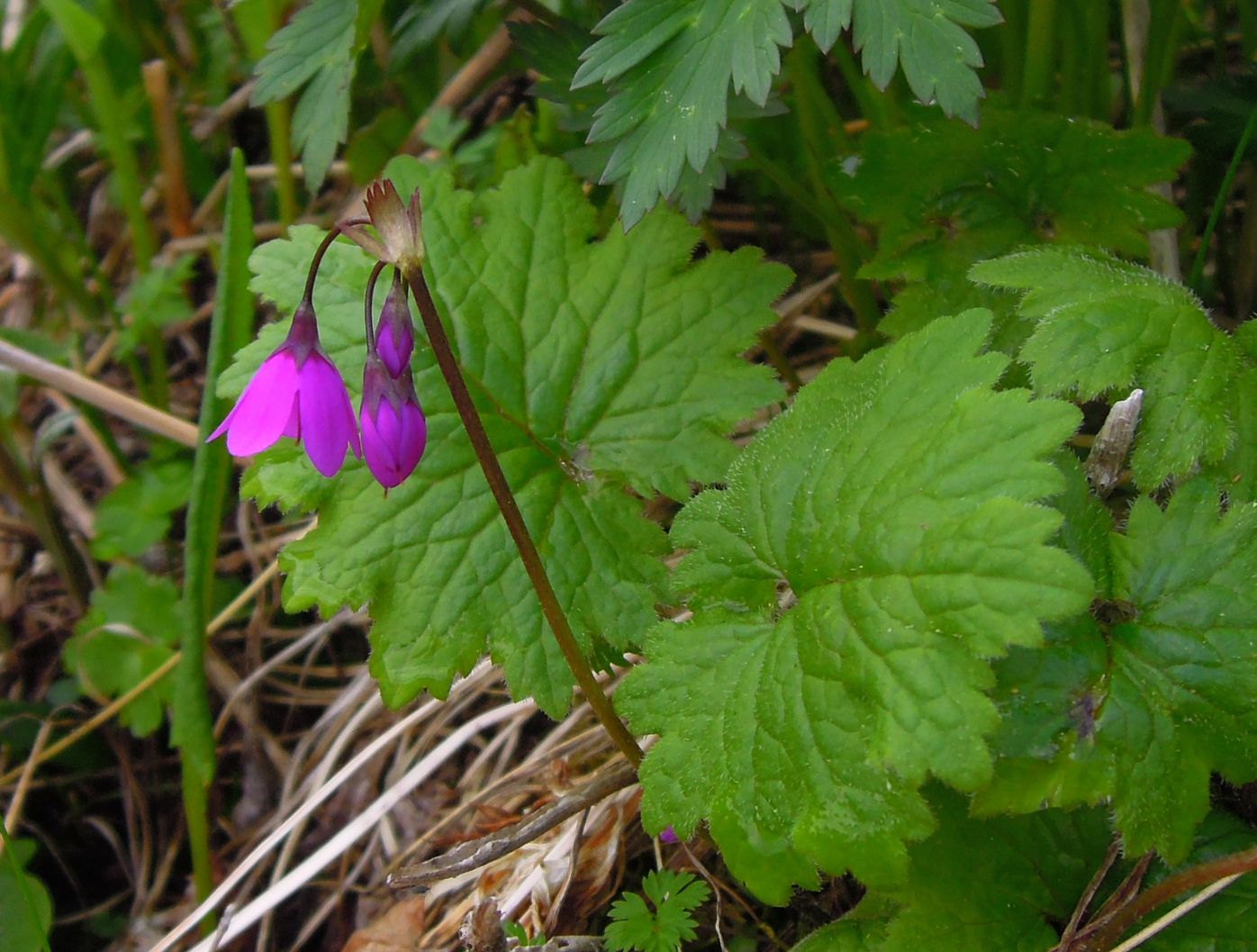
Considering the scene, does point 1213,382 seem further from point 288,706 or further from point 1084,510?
point 288,706

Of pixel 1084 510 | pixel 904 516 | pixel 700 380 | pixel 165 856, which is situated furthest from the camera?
pixel 165 856

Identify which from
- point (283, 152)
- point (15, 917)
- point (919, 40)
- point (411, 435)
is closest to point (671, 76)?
point (919, 40)

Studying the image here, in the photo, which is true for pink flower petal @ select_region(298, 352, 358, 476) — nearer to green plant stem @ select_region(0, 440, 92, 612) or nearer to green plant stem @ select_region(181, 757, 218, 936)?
green plant stem @ select_region(181, 757, 218, 936)

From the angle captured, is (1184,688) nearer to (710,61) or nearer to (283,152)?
(710,61)

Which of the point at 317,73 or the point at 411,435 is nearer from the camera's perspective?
the point at 411,435

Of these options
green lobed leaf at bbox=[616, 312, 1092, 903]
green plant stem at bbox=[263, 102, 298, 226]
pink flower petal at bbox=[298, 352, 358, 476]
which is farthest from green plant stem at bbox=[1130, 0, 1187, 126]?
green plant stem at bbox=[263, 102, 298, 226]

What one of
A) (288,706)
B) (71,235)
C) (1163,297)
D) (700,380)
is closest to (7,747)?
(288,706)
